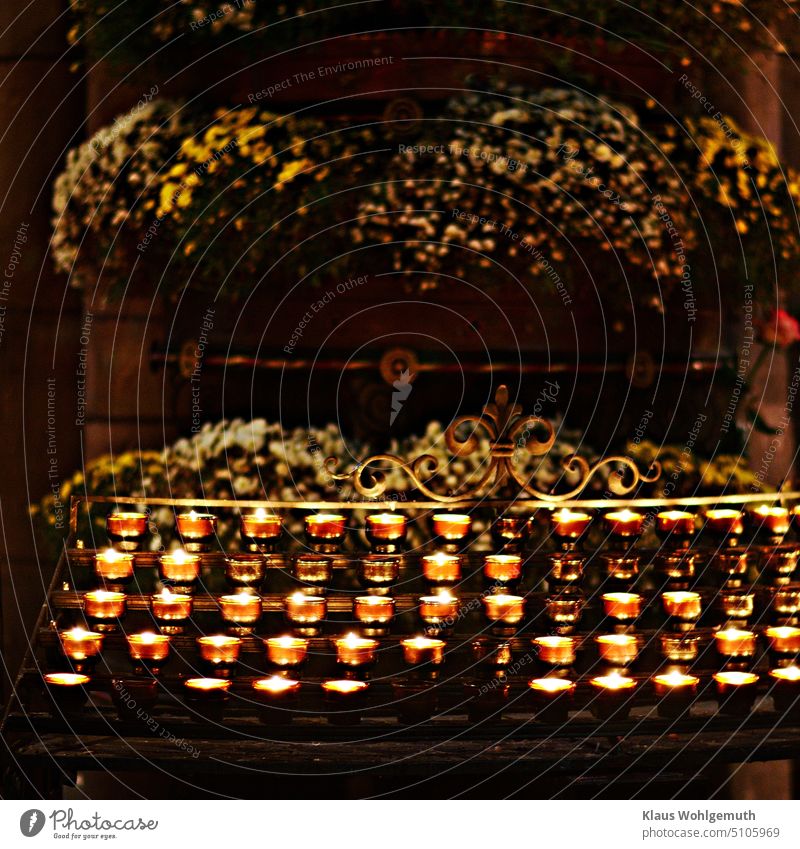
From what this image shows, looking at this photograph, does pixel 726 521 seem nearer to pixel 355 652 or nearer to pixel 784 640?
pixel 784 640

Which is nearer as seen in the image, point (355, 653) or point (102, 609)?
point (355, 653)

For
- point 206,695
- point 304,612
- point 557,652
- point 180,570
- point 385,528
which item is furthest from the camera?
point 385,528

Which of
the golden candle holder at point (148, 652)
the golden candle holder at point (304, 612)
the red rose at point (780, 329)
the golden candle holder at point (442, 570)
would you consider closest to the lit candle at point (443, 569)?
the golden candle holder at point (442, 570)

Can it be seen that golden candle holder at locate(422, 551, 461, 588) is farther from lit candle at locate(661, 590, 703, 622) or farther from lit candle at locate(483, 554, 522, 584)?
lit candle at locate(661, 590, 703, 622)

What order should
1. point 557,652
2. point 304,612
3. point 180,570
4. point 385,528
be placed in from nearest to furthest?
1. point 557,652
2. point 304,612
3. point 180,570
4. point 385,528

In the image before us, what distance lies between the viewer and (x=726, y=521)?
7.06 ft

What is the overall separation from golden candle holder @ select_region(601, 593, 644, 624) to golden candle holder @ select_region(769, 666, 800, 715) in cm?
22

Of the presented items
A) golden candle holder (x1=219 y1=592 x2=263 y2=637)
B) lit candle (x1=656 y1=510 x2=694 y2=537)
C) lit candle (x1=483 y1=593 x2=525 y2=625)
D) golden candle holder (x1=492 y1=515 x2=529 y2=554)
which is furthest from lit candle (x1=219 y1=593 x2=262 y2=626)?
lit candle (x1=656 y1=510 x2=694 y2=537)

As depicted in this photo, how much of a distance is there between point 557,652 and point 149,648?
0.56 meters

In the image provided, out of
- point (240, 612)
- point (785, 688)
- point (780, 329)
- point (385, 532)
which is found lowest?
point (785, 688)

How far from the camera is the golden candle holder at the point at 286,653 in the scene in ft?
5.67

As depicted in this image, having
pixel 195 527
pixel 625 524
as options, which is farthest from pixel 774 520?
pixel 195 527

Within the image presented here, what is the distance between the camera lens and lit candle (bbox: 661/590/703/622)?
1.91 m

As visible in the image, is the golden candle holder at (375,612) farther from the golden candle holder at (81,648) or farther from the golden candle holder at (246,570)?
the golden candle holder at (81,648)
